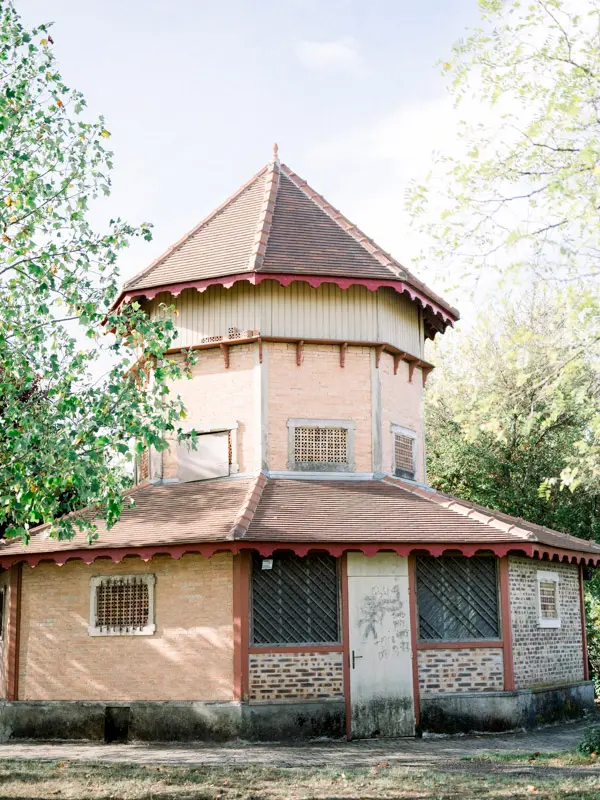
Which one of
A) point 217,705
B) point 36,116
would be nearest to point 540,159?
point 36,116

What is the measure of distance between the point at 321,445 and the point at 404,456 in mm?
2025

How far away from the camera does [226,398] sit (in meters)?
17.6

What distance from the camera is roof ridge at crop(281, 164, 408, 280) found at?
18219mm

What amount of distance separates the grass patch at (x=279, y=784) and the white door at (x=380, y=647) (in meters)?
3.24

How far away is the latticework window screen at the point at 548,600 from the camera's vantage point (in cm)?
1719

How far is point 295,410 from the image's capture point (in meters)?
17.4

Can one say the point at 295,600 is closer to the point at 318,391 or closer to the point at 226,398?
the point at 318,391

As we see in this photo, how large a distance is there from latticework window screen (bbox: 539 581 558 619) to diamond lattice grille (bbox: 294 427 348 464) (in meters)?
4.43

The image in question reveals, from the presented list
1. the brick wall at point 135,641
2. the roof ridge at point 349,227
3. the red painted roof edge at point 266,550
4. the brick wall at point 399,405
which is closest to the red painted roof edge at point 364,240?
the roof ridge at point 349,227

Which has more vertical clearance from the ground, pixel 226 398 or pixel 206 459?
pixel 226 398

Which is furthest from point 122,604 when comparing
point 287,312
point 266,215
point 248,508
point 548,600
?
point 266,215

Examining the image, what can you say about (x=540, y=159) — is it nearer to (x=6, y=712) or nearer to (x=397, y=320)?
(x=397, y=320)

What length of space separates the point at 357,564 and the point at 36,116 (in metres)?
8.43

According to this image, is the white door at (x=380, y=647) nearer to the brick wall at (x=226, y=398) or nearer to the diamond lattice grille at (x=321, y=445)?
the diamond lattice grille at (x=321, y=445)
